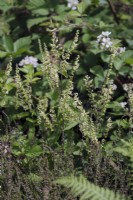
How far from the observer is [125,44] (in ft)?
16.7

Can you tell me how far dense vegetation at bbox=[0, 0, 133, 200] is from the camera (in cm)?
368

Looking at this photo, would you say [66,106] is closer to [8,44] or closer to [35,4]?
[8,44]

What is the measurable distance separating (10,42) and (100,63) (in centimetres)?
80

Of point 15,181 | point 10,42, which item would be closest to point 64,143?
point 15,181

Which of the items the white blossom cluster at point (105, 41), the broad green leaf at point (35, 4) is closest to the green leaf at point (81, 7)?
the broad green leaf at point (35, 4)

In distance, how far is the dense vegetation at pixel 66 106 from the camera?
368 centimetres

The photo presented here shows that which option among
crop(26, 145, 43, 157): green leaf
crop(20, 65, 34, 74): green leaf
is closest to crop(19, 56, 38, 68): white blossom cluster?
crop(20, 65, 34, 74): green leaf

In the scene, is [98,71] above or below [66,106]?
above

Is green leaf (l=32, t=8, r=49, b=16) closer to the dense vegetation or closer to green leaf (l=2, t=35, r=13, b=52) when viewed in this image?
the dense vegetation

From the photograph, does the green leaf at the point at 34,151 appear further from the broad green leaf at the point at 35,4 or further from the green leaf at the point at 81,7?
the broad green leaf at the point at 35,4

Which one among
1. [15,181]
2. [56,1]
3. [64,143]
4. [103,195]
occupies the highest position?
[56,1]

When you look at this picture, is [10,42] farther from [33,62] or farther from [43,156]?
[43,156]

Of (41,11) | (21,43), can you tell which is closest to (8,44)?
(21,43)

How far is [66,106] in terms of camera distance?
3777mm
